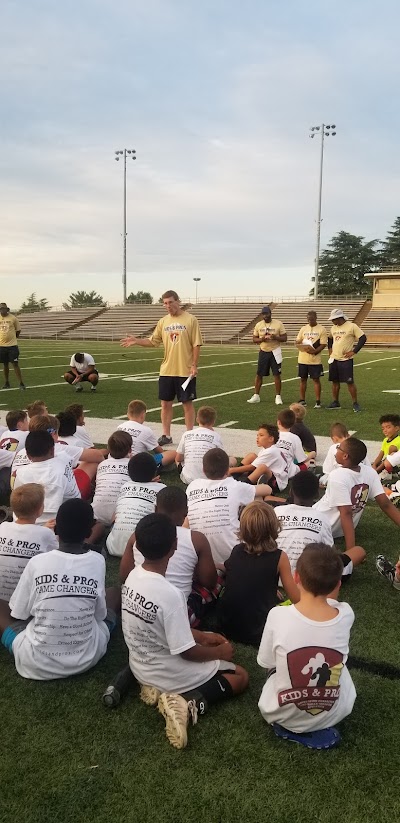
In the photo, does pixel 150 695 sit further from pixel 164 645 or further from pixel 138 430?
pixel 138 430

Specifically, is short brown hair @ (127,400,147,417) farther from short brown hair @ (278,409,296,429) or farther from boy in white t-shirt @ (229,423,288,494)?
short brown hair @ (278,409,296,429)

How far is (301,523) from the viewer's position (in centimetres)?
406

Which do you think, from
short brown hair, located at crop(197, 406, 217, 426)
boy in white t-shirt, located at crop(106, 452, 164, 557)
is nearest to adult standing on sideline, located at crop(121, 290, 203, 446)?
short brown hair, located at crop(197, 406, 217, 426)

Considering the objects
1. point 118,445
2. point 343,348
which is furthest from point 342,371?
point 118,445

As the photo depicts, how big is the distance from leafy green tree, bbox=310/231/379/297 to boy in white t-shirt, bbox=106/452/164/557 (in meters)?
76.1

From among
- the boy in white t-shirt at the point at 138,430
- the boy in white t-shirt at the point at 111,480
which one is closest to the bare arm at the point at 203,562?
the boy in white t-shirt at the point at 111,480

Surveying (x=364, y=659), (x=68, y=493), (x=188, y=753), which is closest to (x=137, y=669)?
(x=188, y=753)

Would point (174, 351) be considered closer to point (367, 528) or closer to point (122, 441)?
point (122, 441)

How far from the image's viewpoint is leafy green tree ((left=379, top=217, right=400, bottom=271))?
253 feet

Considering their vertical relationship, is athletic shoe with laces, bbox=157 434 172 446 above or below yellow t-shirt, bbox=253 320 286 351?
below

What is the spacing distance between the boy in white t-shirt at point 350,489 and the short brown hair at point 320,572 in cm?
199

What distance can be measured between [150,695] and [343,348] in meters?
9.41

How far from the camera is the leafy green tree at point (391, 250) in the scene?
77250mm

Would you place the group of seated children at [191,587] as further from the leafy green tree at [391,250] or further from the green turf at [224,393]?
the leafy green tree at [391,250]
